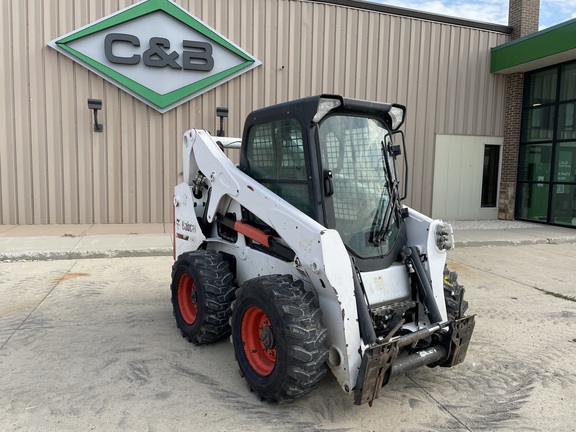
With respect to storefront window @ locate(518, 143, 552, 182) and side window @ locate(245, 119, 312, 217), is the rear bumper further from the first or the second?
storefront window @ locate(518, 143, 552, 182)

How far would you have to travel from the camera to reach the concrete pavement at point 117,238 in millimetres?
7766

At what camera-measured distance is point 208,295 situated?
375cm

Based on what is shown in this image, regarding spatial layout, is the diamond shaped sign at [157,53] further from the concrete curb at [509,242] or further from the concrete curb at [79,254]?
the concrete curb at [509,242]

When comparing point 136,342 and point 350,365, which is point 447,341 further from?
point 136,342

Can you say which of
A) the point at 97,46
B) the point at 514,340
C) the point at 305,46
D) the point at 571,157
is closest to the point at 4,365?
the point at 514,340

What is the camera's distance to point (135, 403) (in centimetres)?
307

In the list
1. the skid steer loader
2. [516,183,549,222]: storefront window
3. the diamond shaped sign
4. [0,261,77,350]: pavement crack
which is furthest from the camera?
[516,183,549,222]: storefront window

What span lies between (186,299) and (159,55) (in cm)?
792

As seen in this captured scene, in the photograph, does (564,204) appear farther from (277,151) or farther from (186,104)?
(277,151)

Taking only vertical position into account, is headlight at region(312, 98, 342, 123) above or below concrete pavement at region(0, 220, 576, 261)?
above

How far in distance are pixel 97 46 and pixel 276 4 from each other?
4.42 metres

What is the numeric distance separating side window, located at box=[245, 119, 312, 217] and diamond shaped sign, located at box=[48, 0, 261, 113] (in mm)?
7512

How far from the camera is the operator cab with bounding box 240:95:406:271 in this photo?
3.21 metres

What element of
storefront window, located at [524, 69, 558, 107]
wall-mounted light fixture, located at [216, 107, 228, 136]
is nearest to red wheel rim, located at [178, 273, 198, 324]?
wall-mounted light fixture, located at [216, 107, 228, 136]
